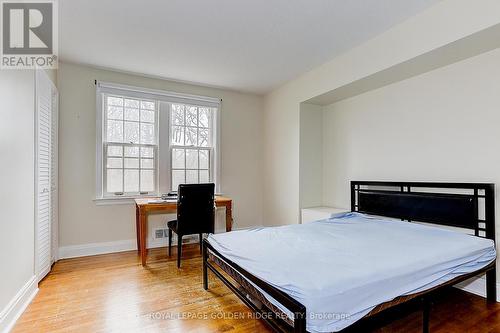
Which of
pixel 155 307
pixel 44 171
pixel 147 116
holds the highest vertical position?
pixel 147 116

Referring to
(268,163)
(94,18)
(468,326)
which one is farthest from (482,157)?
(94,18)

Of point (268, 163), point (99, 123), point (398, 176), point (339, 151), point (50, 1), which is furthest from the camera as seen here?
point (268, 163)

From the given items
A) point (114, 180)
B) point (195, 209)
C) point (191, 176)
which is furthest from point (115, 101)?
point (195, 209)

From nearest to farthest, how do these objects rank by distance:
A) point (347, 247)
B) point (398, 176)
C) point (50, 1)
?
1. point (347, 247)
2. point (50, 1)
3. point (398, 176)

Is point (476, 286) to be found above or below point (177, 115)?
below

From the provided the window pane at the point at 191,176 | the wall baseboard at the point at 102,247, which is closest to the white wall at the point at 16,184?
the wall baseboard at the point at 102,247

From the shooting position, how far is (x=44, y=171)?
108 inches

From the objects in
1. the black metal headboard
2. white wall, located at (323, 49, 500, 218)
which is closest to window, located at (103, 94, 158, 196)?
white wall, located at (323, 49, 500, 218)

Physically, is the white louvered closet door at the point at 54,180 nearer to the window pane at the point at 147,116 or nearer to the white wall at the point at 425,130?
the window pane at the point at 147,116

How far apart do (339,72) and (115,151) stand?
3.12 m

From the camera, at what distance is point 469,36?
204 cm

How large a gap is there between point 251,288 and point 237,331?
39 cm

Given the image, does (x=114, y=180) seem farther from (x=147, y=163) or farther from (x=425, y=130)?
(x=425, y=130)

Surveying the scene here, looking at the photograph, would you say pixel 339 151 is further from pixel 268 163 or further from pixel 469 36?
pixel 469 36
